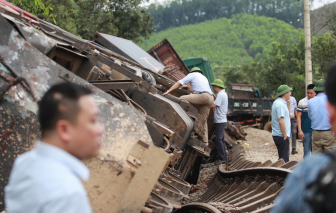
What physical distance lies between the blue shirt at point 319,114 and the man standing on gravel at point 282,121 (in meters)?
0.44

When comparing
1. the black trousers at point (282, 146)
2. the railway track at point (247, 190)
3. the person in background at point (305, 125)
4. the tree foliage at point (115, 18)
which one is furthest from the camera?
the tree foliage at point (115, 18)

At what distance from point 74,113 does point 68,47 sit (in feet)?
7.78

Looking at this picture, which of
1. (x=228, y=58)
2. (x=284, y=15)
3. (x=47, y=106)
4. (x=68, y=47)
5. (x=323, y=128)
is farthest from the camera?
(x=284, y=15)

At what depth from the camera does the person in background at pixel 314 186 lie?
1073 mm

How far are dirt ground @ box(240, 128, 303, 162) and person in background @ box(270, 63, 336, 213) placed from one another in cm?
756

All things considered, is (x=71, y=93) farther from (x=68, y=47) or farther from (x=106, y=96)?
(x=68, y=47)

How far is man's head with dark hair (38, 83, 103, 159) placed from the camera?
1.29m

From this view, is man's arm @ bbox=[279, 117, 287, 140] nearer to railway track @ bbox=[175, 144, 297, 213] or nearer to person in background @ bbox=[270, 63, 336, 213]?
railway track @ bbox=[175, 144, 297, 213]

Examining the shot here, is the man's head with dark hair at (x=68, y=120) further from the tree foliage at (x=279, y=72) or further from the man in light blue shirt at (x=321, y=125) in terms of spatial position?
the tree foliage at (x=279, y=72)

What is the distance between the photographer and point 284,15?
10425 centimetres

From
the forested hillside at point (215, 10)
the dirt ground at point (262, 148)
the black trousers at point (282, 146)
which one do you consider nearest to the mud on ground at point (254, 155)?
the dirt ground at point (262, 148)

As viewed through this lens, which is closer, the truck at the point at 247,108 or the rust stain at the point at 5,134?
Answer: the rust stain at the point at 5,134

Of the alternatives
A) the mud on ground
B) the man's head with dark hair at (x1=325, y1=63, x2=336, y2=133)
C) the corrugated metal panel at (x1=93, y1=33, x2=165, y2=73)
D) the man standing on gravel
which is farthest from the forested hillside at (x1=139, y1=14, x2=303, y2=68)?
the man's head with dark hair at (x1=325, y1=63, x2=336, y2=133)

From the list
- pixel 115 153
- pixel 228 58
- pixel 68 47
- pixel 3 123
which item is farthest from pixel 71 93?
pixel 228 58
